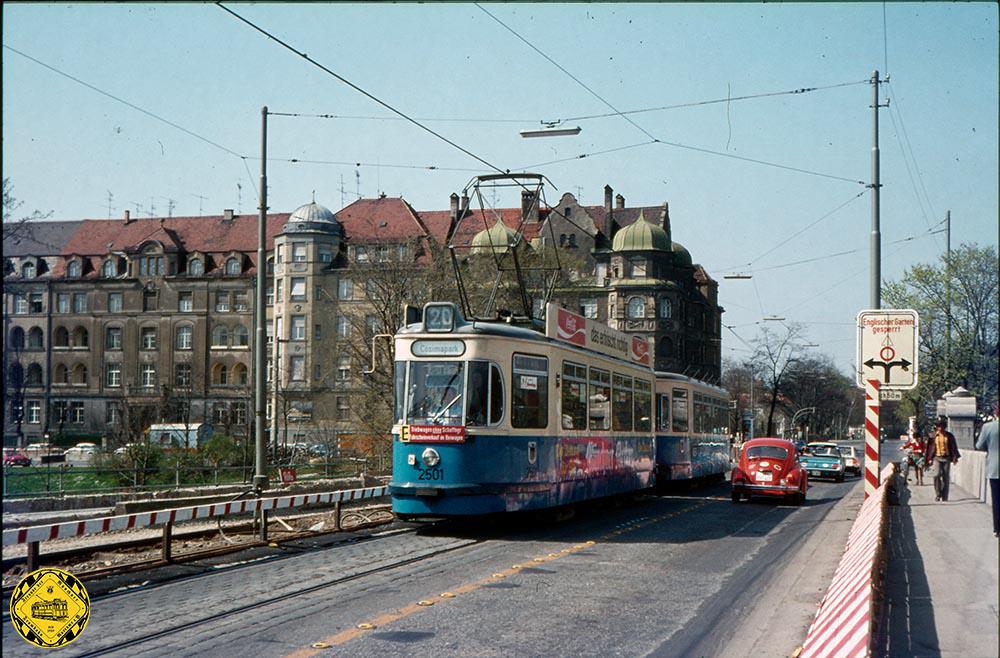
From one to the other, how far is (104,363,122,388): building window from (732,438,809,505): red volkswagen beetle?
64.9 m

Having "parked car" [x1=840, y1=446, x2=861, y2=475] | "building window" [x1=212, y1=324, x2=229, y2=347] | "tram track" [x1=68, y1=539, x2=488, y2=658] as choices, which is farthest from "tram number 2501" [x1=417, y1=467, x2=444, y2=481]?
"building window" [x1=212, y1=324, x2=229, y2=347]

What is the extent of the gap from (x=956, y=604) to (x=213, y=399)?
77561 mm

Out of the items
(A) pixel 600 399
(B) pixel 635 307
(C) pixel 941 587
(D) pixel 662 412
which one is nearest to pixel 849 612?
(C) pixel 941 587

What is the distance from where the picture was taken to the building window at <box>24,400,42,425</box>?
80887 millimetres

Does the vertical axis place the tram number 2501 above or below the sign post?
below

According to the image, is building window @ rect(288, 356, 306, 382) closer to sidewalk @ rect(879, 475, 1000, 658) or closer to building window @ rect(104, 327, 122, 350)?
building window @ rect(104, 327, 122, 350)

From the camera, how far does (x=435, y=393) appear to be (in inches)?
695

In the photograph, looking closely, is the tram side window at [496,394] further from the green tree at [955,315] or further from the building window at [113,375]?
the building window at [113,375]

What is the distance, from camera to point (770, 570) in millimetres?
14742

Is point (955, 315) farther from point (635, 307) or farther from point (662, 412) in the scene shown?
point (635, 307)

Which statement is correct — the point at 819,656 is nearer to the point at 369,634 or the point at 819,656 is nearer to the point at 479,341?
the point at 369,634

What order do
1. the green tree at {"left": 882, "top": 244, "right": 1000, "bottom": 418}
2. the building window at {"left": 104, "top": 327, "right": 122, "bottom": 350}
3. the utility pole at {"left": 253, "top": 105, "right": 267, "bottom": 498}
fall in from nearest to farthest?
the utility pole at {"left": 253, "top": 105, "right": 267, "bottom": 498} → the green tree at {"left": 882, "top": 244, "right": 1000, "bottom": 418} → the building window at {"left": 104, "top": 327, "right": 122, "bottom": 350}

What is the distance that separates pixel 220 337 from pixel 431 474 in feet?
234

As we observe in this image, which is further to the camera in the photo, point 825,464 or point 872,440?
point 825,464
